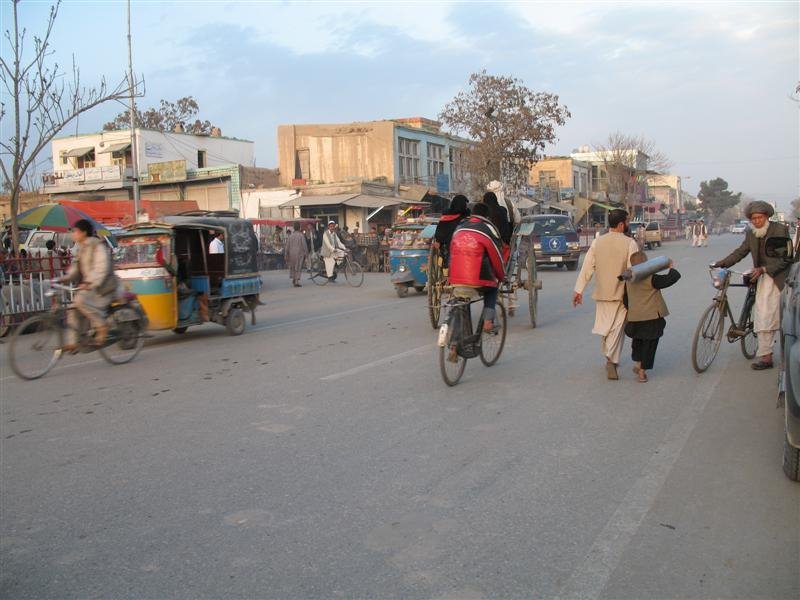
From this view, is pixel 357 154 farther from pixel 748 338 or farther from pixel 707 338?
pixel 707 338

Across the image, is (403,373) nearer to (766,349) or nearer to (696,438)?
(696,438)

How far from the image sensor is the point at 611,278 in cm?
739

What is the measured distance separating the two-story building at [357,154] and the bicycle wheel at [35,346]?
3136cm

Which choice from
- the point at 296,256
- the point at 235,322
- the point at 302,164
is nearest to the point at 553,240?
the point at 296,256

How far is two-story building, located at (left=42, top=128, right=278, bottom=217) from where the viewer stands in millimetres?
41500

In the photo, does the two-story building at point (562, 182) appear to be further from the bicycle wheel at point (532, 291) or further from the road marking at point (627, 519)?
the road marking at point (627, 519)

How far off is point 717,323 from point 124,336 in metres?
7.30

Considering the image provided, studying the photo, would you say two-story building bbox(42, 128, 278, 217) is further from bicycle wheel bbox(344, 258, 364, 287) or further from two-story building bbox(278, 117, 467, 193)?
bicycle wheel bbox(344, 258, 364, 287)

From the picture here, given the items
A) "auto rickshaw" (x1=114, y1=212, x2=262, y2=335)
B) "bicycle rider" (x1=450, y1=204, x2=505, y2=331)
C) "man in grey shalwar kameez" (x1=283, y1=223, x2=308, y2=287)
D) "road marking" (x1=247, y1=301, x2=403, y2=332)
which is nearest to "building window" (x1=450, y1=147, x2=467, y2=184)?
"man in grey shalwar kameez" (x1=283, y1=223, x2=308, y2=287)

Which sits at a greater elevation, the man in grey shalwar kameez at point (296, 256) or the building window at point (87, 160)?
the building window at point (87, 160)

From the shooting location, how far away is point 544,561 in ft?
11.9

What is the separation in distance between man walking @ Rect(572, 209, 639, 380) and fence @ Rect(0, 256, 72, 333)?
10226 millimetres

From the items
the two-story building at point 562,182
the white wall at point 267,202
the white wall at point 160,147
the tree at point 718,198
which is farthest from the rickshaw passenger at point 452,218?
the tree at point 718,198

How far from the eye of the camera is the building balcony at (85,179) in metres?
43.6
